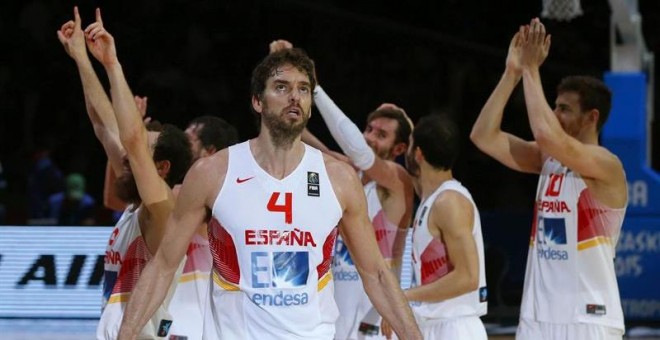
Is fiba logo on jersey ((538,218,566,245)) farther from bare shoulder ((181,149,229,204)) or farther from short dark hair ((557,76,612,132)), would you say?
bare shoulder ((181,149,229,204))

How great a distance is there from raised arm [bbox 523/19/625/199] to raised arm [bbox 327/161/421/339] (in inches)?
79.2

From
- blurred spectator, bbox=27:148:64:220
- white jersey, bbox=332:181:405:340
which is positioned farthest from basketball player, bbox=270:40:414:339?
blurred spectator, bbox=27:148:64:220

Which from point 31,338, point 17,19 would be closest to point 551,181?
point 31,338

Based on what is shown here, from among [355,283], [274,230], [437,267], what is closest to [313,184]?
[274,230]

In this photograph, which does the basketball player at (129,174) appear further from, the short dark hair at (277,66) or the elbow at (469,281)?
the elbow at (469,281)

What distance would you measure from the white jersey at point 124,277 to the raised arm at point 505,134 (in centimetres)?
243

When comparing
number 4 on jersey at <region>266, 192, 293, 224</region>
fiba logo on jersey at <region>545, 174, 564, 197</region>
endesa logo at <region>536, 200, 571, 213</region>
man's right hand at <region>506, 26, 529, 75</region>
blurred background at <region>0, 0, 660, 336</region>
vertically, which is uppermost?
blurred background at <region>0, 0, 660, 336</region>

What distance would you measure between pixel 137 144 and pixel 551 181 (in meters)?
2.79

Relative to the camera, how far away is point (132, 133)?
5.90 metres

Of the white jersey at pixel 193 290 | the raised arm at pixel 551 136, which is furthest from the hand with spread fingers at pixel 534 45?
the white jersey at pixel 193 290

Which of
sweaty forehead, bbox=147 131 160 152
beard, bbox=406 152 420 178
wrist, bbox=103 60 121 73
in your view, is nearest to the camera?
wrist, bbox=103 60 121 73

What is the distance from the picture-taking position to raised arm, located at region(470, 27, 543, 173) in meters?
7.16

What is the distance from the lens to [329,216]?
518 cm

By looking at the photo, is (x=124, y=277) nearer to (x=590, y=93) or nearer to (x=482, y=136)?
(x=482, y=136)
